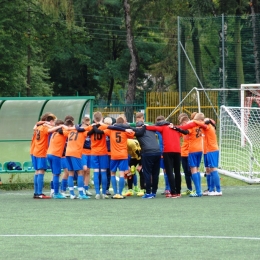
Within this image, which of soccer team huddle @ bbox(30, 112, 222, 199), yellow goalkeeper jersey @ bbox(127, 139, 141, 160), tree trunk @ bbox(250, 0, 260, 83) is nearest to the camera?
soccer team huddle @ bbox(30, 112, 222, 199)

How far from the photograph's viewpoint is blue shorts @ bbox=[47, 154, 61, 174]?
1859 cm

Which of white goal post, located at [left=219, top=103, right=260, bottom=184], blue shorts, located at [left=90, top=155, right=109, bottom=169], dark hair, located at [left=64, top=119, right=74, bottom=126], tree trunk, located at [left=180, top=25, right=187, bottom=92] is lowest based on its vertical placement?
white goal post, located at [left=219, top=103, right=260, bottom=184]

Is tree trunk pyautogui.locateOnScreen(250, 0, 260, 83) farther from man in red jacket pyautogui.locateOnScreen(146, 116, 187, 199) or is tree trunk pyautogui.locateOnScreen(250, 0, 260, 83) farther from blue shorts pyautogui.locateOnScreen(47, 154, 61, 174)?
blue shorts pyautogui.locateOnScreen(47, 154, 61, 174)

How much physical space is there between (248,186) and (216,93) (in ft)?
46.7

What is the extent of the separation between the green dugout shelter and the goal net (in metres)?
4.16

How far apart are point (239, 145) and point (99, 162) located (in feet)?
25.3

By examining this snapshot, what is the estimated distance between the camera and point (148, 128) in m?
18.3

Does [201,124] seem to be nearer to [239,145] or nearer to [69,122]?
[69,122]

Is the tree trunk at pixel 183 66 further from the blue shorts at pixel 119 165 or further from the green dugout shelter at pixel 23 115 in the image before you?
the blue shorts at pixel 119 165

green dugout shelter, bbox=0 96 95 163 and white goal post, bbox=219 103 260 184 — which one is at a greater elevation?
green dugout shelter, bbox=0 96 95 163

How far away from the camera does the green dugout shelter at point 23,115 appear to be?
75.1ft

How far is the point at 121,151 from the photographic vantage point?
59.4 ft

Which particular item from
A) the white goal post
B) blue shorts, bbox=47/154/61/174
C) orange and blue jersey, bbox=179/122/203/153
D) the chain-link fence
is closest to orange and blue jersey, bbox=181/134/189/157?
orange and blue jersey, bbox=179/122/203/153

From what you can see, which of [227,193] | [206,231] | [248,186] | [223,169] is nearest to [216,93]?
[223,169]
